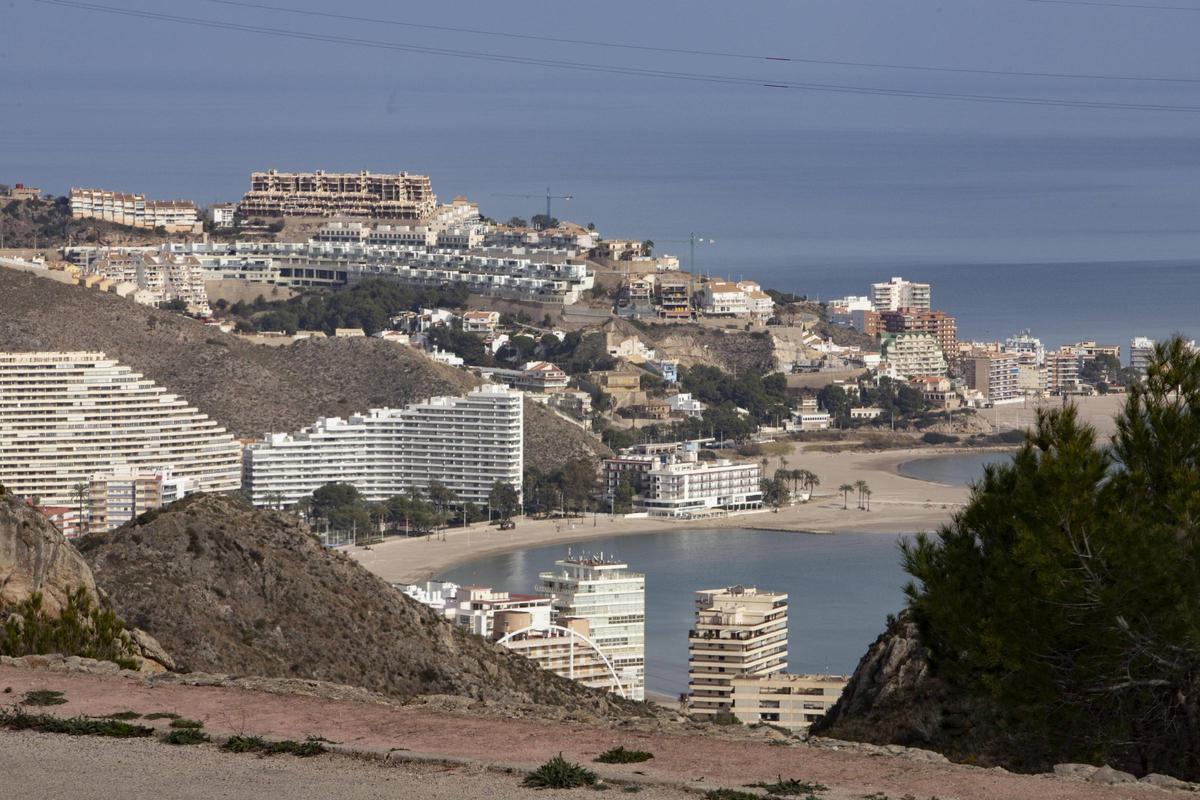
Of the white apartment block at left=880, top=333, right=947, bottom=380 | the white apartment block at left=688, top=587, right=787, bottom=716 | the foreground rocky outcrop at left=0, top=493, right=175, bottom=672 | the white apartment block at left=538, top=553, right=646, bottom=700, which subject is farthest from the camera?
the white apartment block at left=880, top=333, right=947, bottom=380

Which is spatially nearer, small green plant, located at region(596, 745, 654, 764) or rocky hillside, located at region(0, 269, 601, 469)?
small green plant, located at region(596, 745, 654, 764)

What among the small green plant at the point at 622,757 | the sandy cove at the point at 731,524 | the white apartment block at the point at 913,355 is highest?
the white apartment block at the point at 913,355

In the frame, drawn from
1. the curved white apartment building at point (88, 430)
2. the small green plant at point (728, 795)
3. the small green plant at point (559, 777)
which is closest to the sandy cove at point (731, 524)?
the curved white apartment building at point (88, 430)

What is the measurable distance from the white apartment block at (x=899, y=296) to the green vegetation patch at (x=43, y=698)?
2147 inches

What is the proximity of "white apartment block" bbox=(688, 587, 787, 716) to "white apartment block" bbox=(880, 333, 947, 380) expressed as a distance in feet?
95.4

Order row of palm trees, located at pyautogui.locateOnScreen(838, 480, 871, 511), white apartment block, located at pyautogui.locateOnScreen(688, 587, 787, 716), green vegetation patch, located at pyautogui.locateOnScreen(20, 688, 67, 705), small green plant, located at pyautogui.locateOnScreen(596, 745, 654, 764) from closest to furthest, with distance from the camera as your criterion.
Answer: small green plant, located at pyautogui.locateOnScreen(596, 745, 654, 764) → green vegetation patch, located at pyautogui.locateOnScreen(20, 688, 67, 705) → white apartment block, located at pyautogui.locateOnScreen(688, 587, 787, 716) → row of palm trees, located at pyautogui.locateOnScreen(838, 480, 871, 511)

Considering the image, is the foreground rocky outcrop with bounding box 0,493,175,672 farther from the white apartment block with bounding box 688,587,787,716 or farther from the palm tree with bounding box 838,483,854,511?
the palm tree with bounding box 838,483,854,511

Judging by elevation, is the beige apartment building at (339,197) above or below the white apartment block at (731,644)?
above

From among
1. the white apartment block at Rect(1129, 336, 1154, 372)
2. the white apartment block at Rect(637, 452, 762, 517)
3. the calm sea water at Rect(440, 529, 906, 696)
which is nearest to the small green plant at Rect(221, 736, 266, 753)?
the calm sea water at Rect(440, 529, 906, 696)

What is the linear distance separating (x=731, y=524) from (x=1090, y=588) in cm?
2661

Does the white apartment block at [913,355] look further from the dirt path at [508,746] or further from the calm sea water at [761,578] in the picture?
the dirt path at [508,746]

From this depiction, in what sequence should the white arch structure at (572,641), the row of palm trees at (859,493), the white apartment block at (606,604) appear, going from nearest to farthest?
1. the white arch structure at (572,641)
2. the white apartment block at (606,604)
3. the row of palm trees at (859,493)

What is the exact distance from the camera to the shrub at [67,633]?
715 centimetres

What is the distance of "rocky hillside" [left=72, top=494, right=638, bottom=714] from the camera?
31.7 feet
